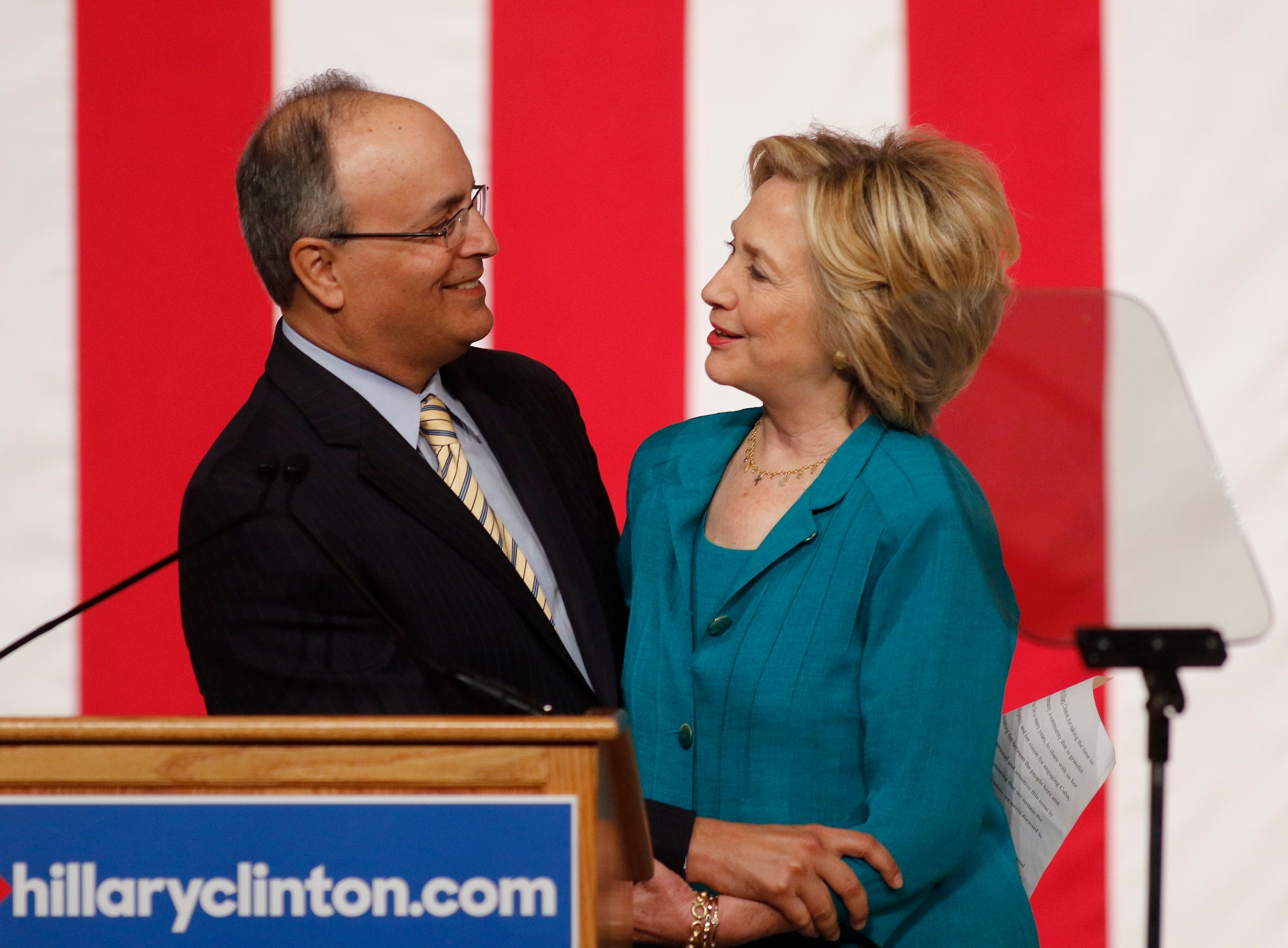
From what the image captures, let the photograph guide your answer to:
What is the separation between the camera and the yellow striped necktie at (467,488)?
1.58m

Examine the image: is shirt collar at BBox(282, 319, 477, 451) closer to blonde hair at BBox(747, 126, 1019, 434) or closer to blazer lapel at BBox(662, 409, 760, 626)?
blazer lapel at BBox(662, 409, 760, 626)

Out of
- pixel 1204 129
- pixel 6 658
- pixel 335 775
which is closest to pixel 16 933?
pixel 335 775

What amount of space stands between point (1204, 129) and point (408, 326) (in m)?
1.44

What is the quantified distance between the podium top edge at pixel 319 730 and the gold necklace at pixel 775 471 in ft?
1.98

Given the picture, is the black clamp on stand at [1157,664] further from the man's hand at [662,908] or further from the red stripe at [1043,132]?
the red stripe at [1043,132]

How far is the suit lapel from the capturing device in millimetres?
1479

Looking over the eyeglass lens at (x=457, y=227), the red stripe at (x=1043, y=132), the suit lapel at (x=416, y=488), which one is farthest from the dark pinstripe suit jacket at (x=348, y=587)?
the red stripe at (x=1043, y=132)

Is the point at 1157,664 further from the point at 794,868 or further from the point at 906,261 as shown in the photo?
the point at 906,261

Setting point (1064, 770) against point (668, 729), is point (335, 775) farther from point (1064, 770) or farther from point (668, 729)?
→ point (1064, 770)

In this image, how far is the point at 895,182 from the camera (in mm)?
1404

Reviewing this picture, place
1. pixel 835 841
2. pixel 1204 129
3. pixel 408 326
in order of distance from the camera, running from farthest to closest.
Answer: pixel 1204 129 < pixel 408 326 < pixel 835 841

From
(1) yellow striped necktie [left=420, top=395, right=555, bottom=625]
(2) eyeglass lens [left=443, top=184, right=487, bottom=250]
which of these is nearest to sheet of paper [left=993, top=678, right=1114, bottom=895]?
(1) yellow striped necktie [left=420, top=395, right=555, bottom=625]

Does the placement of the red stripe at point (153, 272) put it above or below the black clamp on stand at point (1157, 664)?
above

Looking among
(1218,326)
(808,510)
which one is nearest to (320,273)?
(808,510)
